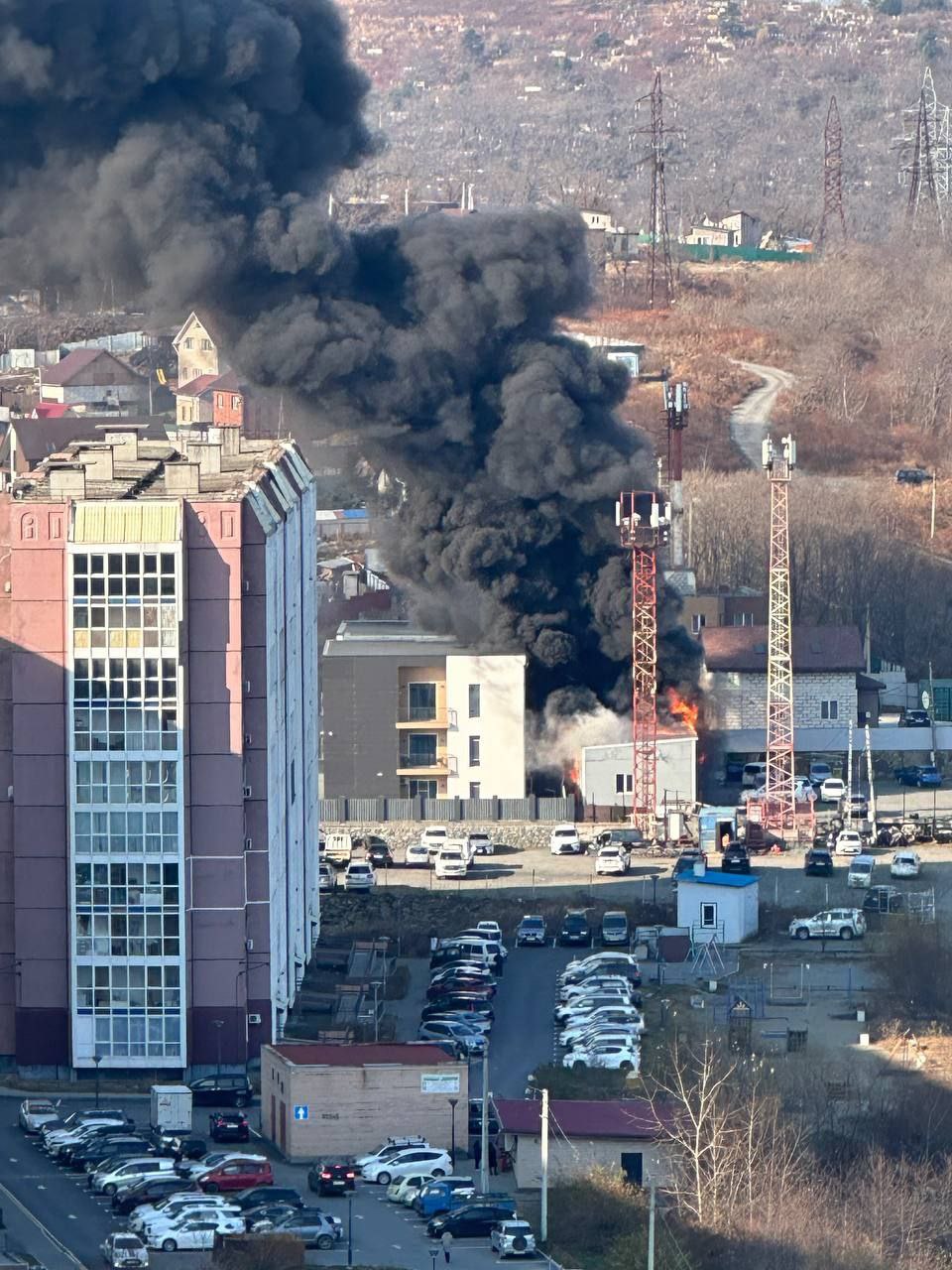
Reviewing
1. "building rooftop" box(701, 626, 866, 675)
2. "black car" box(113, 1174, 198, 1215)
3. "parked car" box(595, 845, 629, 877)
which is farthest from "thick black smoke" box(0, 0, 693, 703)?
"black car" box(113, 1174, 198, 1215)

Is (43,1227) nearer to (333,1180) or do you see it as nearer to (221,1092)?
(333,1180)

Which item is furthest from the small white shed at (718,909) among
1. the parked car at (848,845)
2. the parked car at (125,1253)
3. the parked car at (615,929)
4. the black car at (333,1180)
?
the parked car at (125,1253)

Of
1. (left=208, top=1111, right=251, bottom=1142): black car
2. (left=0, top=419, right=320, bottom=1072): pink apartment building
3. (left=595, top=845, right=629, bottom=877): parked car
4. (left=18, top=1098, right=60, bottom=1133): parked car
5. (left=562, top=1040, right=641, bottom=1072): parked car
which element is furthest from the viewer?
(left=595, top=845, right=629, bottom=877): parked car

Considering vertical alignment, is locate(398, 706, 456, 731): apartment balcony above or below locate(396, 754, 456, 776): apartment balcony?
above

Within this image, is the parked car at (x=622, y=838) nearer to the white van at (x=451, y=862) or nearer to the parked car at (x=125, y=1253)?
the white van at (x=451, y=862)

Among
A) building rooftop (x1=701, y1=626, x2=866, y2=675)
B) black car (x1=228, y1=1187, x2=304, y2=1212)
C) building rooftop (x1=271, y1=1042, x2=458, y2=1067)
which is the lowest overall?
black car (x1=228, y1=1187, x2=304, y2=1212)

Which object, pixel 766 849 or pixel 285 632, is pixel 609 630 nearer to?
pixel 766 849

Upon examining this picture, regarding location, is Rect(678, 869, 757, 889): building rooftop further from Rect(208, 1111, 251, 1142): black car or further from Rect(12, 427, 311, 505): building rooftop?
Rect(208, 1111, 251, 1142): black car
